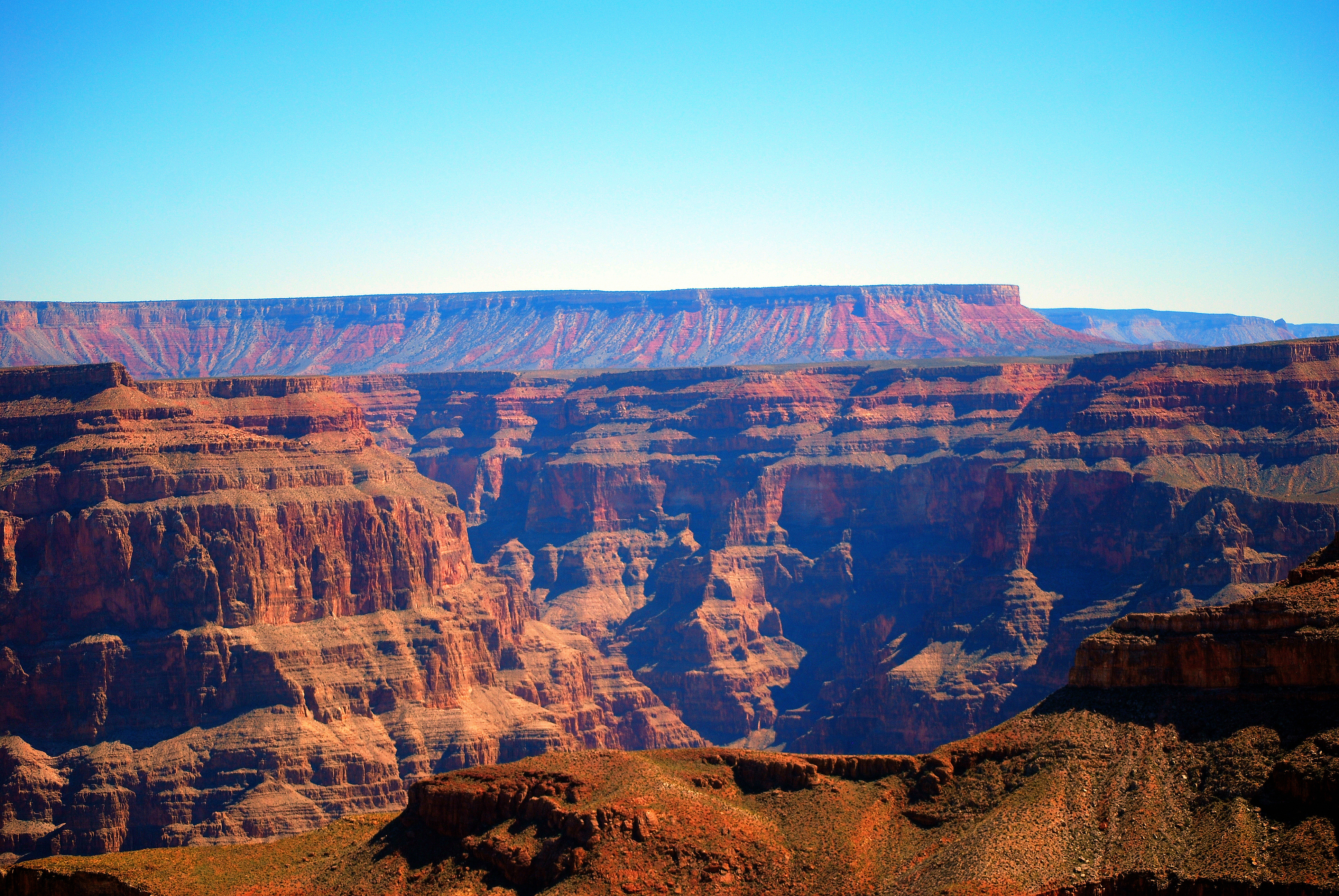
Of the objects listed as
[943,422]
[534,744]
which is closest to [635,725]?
[534,744]

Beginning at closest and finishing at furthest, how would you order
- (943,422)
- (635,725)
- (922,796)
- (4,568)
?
(922,796) → (4,568) → (635,725) → (943,422)

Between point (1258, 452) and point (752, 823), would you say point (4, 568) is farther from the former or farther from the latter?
point (1258, 452)

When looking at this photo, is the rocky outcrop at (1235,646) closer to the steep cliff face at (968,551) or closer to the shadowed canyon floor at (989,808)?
the shadowed canyon floor at (989,808)

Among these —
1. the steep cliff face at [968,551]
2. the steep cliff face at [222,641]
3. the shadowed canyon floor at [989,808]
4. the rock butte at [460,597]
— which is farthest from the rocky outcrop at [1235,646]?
the steep cliff face at [222,641]

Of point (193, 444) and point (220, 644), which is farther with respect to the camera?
point (193, 444)

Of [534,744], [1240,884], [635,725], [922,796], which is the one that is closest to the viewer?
[1240,884]

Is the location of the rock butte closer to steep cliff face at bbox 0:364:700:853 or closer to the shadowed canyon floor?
steep cliff face at bbox 0:364:700:853

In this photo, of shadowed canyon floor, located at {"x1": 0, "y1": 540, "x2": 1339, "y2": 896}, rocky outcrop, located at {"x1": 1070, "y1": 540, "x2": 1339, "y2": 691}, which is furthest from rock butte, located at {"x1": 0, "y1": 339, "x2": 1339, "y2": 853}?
rocky outcrop, located at {"x1": 1070, "y1": 540, "x2": 1339, "y2": 691}

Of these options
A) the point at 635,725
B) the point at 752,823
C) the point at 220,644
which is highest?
the point at 752,823
